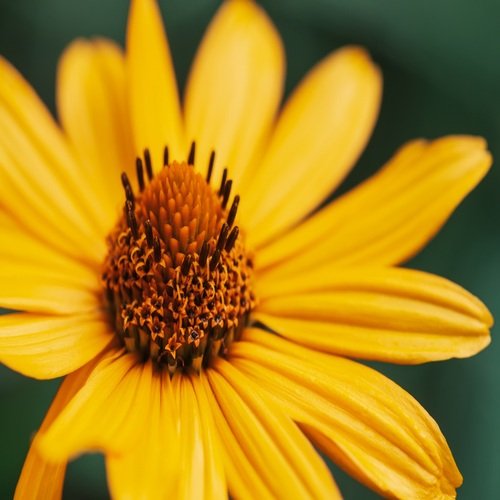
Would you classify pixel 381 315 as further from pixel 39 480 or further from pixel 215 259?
pixel 39 480

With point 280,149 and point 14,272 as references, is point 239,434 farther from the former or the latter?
point 280,149

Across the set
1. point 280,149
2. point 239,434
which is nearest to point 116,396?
point 239,434

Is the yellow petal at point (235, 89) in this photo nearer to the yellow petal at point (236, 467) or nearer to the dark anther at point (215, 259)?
the dark anther at point (215, 259)

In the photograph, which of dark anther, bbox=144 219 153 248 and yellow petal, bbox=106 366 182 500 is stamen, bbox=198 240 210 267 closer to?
dark anther, bbox=144 219 153 248

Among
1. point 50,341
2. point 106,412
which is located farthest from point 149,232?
point 106,412

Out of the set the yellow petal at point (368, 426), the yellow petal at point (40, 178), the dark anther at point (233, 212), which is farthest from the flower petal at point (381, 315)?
the yellow petal at point (40, 178)
